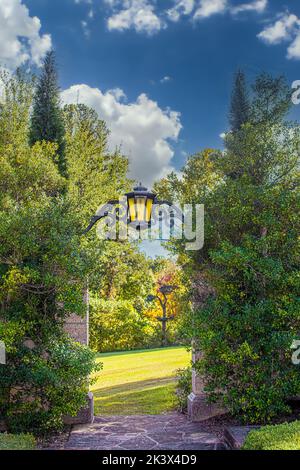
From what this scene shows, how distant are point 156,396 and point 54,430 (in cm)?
358

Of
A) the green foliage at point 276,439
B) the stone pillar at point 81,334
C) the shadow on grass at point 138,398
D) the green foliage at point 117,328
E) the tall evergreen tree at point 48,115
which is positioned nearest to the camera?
the green foliage at point 276,439

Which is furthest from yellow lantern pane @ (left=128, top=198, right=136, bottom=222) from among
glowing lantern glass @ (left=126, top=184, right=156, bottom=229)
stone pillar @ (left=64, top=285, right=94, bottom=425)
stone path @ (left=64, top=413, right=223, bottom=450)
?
stone path @ (left=64, top=413, right=223, bottom=450)

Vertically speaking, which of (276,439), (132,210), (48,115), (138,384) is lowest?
(138,384)

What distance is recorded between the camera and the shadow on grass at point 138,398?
8523 mm

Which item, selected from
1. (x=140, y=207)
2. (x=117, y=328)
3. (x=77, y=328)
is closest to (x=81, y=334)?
(x=77, y=328)

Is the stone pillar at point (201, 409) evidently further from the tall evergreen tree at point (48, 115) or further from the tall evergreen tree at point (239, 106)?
the tall evergreen tree at point (48, 115)

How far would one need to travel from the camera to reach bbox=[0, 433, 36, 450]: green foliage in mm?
4724

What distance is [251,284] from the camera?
6.38 metres

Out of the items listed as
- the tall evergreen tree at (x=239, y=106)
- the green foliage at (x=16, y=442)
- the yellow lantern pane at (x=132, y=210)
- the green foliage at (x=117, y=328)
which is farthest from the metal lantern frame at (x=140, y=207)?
the green foliage at (x=117, y=328)

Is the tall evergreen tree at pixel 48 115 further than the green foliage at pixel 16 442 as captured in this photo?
Yes

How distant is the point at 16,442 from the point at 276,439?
2836 millimetres

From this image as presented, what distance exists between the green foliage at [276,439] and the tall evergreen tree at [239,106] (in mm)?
9408

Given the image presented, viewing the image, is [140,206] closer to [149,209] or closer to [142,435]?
[149,209]
